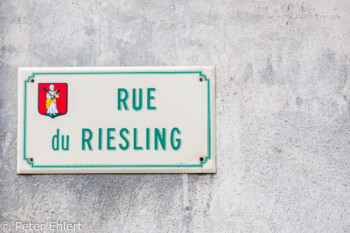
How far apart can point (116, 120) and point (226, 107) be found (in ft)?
1.20

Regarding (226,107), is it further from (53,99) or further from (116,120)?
(53,99)

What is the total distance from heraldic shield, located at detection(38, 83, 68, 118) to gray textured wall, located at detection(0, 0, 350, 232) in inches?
3.2

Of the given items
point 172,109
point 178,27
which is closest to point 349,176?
point 172,109

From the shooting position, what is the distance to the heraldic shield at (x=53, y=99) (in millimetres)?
1711

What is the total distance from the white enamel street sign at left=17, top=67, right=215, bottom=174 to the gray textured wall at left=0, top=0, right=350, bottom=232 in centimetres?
4

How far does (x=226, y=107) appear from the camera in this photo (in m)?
1.69

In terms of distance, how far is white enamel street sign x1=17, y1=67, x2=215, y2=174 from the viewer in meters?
1.68

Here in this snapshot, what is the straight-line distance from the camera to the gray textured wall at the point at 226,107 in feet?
5.45

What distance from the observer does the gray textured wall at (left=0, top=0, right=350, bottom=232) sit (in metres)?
1.66

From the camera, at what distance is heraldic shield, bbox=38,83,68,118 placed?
1711 mm

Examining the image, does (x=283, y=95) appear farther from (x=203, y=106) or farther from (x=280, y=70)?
(x=203, y=106)

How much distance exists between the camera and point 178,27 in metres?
1.73

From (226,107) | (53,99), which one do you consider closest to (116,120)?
(53,99)

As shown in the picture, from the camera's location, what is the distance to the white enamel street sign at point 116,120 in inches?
66.2
